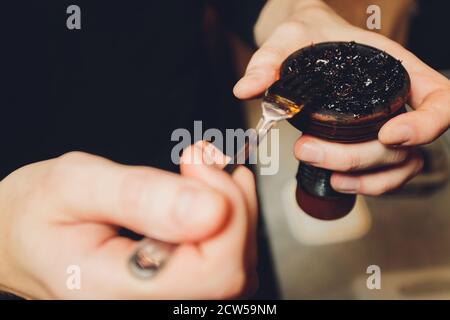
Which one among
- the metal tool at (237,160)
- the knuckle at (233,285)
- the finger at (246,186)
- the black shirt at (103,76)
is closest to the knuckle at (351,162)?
the metal tool at (237,160)

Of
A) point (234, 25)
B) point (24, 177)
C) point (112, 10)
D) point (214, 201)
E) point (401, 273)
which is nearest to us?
point (214, 201)

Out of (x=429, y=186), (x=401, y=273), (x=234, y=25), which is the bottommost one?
(x=401, y=273)

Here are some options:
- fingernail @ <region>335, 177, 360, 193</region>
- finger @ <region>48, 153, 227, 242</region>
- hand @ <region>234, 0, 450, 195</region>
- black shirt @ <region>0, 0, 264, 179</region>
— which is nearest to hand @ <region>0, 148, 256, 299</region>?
finger @ <region>48, 153, 227, 242</region>

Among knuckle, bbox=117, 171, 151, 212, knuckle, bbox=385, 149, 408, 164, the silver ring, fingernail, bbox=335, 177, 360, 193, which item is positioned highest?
knuckle, bbox=117, 171, 151, 212

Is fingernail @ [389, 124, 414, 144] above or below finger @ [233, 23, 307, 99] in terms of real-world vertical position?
below

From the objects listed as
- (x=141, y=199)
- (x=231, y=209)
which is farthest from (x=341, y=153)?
(x=141, y=199)

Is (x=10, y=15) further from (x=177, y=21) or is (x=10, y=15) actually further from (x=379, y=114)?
(x=379, y=114)

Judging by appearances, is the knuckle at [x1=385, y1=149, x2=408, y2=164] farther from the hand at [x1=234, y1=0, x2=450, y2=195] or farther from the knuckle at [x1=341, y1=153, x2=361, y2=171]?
the knuckle at [x1=341, y1=153, x2=361, y2=171]

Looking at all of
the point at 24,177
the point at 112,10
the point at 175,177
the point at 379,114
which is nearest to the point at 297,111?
the point at 379,114
